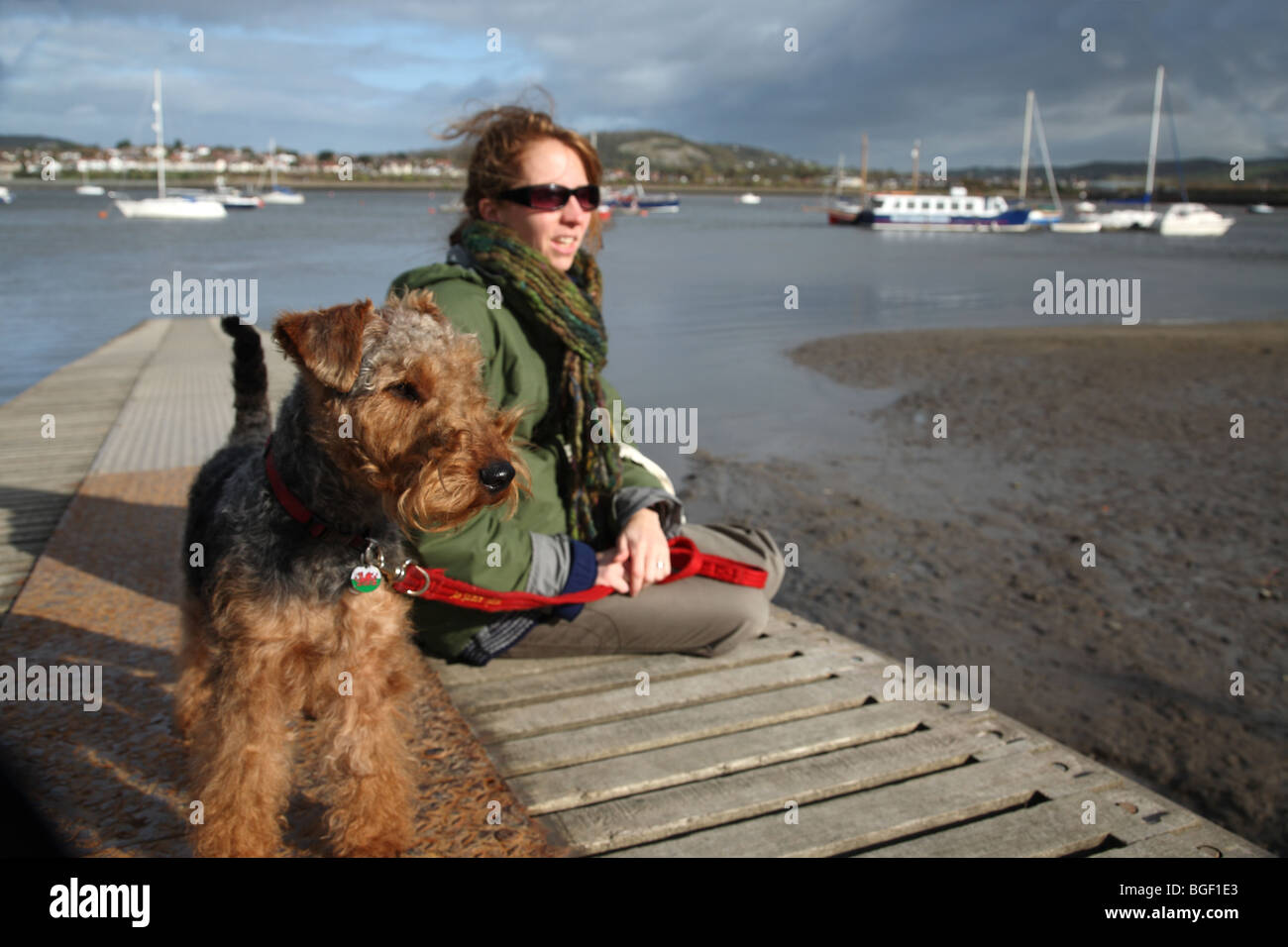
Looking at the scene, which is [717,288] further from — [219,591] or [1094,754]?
[219,591]

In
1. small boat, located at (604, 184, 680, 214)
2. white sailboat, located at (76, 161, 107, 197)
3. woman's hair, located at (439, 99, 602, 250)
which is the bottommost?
woman's hair, located at (439, 99, 602, 250)

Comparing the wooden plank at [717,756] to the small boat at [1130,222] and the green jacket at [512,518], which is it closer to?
the green jacket at [512,518]

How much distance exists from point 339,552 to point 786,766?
1759mm

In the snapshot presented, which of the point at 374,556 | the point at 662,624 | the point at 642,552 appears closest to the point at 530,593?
the point at 642,552

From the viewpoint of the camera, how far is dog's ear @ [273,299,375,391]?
91.6 inches

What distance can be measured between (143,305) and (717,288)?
50.1ft

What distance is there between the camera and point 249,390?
3480mm

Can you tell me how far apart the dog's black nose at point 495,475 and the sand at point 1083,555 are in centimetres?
374

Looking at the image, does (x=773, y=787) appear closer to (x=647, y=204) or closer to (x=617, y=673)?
(x=617, y=673)

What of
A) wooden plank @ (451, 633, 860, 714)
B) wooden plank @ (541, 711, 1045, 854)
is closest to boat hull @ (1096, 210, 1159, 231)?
wooden plank @ (451, 633, 860, 714)

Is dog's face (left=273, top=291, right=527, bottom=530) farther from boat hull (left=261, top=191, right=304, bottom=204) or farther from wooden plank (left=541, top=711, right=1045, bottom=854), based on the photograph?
boat hull (left=261, top=191, right=304, bottom=204)

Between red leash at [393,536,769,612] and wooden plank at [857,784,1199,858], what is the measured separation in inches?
56.6

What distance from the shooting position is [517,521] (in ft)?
12.1
